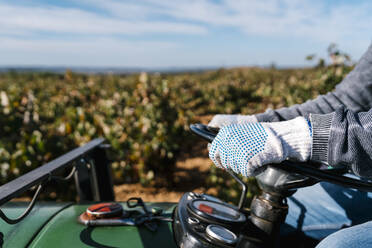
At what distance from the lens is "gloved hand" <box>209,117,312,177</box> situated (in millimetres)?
781

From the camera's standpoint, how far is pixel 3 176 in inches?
131

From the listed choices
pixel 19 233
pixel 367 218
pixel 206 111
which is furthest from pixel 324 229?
pixel 206 111

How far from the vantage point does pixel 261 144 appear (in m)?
0.78

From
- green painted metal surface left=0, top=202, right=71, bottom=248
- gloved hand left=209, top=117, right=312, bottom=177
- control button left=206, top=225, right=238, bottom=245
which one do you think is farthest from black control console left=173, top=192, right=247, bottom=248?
green painted metal surface left=0, top=202, right=71, bottom=248

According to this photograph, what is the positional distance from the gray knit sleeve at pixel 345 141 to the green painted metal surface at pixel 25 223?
2.81 feet

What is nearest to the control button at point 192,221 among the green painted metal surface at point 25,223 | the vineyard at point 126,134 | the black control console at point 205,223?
the black control console at point 205,223

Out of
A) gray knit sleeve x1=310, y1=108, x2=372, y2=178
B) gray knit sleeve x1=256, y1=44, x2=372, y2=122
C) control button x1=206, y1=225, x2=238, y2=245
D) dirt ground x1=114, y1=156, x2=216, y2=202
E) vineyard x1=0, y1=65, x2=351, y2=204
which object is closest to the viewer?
gray knit sleeve x1=310, y1=108, x2=372, y2=178

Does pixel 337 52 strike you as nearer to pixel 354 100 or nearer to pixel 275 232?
pixel 354 100

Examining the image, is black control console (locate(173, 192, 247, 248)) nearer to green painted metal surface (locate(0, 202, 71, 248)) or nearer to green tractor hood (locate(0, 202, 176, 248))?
green tractor hood (locate(0, 202, 176, 248))

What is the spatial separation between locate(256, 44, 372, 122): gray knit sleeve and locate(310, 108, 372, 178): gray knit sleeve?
54 centimetres

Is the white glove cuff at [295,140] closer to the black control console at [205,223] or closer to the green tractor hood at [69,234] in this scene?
the black control console at [205,223]

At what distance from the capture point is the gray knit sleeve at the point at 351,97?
1.36 m

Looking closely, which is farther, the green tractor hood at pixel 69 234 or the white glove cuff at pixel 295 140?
the green tractor hood at pixel 69 234

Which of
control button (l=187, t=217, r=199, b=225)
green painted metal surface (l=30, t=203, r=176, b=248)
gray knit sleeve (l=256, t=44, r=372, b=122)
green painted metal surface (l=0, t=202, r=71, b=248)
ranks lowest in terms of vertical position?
green painted metal surface (l=30, t=203, r=176, b=248)
